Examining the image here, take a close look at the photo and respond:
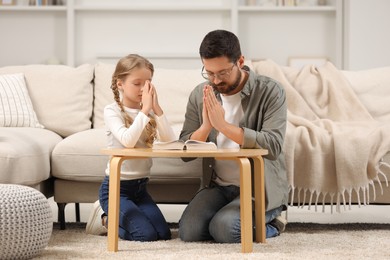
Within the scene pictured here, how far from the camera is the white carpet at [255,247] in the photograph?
2.32 meters

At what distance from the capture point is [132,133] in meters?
2.57

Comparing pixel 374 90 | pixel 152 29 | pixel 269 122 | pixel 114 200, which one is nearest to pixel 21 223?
pixel 114 200

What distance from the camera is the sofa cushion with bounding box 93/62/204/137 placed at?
12.0 ft

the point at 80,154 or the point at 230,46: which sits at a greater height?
the point at 230,46

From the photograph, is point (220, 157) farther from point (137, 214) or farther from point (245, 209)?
point (137, 214)

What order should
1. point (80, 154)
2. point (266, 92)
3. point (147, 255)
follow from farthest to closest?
point (80, 154) < point (266, 92) < point (147, 255)

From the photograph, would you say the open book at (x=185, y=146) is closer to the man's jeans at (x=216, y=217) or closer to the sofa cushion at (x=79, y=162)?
the man's jeans at (x=216, y=217)

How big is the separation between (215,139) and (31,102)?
129cm

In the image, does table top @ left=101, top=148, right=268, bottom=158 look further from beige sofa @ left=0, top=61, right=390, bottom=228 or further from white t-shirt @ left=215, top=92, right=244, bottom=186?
beige sofa @ left=0, top=61, right=390, bottom=228

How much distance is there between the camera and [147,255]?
2.34m

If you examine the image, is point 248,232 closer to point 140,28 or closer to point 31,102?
point 31,102

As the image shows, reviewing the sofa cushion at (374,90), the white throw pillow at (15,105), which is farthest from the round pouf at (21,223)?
Answer: the sofa cushion at (374,90)

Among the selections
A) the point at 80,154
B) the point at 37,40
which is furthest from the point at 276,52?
the point at 80,154

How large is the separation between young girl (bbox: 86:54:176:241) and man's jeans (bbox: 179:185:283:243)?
119 millimetres
